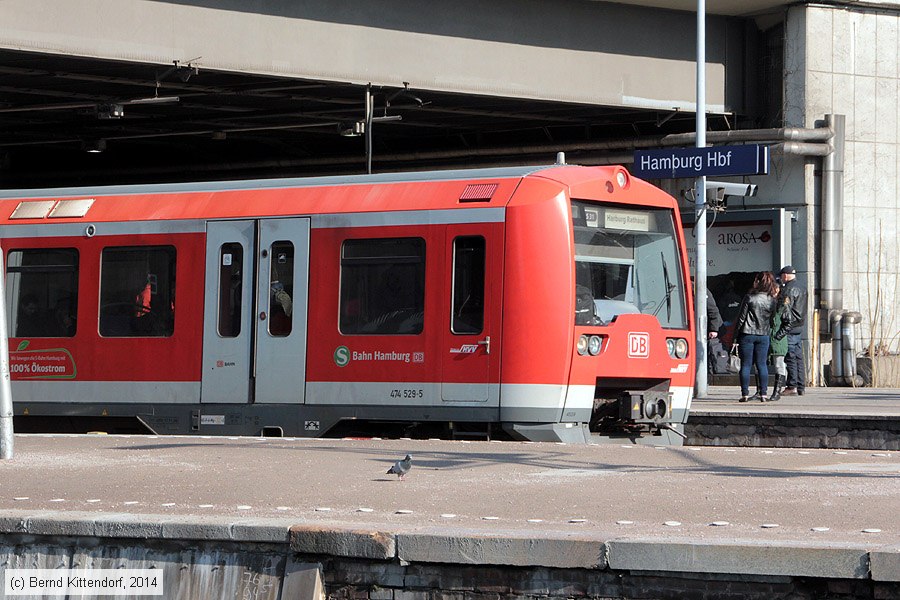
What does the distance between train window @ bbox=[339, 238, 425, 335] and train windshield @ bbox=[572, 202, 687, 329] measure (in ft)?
4.87

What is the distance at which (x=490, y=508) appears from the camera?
718 cm

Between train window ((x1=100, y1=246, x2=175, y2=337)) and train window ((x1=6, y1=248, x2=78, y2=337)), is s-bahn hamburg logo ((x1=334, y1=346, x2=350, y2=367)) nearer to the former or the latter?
train window ((x1=100, y1=246, x2=175, y2=337))

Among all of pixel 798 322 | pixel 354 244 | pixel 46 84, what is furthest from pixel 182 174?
pixel 354 244

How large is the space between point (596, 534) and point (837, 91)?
19.7 meters

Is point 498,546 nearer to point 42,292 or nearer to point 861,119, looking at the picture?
point 42,292

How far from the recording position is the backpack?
80.5 ft

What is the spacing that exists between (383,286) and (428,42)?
10.3 meters

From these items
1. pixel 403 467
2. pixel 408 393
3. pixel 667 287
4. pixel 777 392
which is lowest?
pixel 403 467

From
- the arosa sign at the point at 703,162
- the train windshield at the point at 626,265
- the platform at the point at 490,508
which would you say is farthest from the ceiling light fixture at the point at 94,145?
the platform at the point at 490,508

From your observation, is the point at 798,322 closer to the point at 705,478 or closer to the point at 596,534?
the point at 705,478

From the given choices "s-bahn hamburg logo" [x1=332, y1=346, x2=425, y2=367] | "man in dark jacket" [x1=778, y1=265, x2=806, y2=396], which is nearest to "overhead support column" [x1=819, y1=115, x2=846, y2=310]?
"man in dark jacket" [x1=778, y1=265, x2=806, y2=396]

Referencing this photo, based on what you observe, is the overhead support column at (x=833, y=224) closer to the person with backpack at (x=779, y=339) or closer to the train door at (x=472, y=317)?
the person with backpack at (x=779, y=339)

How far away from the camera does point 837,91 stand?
78.7 feet

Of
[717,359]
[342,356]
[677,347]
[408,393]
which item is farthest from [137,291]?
[717,359]
